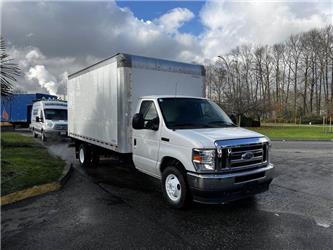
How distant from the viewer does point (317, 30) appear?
2606 inches

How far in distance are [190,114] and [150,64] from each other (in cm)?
197

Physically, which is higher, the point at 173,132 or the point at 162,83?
the point at 162,83

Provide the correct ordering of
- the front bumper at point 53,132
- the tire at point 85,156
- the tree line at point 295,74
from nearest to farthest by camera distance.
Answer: the tire at point 85,156
the front bumper at point 53,132
the tree line at point 295,74

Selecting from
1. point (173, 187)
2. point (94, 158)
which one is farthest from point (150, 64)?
point (94, 158)

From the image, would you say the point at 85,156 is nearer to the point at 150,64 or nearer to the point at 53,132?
the point at 150,64

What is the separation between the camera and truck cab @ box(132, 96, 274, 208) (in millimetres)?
5598

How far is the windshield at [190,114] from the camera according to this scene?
667 cm

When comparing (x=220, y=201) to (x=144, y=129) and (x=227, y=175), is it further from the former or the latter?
(x=144, y=129)

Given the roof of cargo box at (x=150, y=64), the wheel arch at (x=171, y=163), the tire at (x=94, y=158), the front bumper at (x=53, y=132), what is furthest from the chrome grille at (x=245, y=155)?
the front bumper at (x=53, y=132)

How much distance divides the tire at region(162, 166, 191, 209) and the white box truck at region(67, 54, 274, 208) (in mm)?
18

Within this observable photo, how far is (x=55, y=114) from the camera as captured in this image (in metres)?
22.2

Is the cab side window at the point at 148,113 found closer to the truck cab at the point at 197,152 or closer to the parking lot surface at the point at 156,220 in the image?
the truck cab at the point at 197,152

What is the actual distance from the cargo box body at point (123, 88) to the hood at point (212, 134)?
6.89ft

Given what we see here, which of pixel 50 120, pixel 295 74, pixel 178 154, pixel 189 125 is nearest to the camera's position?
pixel 178 154
